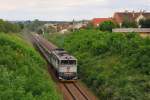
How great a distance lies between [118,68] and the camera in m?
38.4

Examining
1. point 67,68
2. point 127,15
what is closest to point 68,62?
point 67,68

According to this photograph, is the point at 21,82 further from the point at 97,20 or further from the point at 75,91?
the point at 97,20

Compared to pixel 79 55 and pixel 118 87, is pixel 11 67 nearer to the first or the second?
pixel 118 87

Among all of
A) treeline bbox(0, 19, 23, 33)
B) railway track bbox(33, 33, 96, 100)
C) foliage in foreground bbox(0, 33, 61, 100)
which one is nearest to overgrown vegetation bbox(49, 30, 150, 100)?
railway track bbox(33, 33, 96, 100)

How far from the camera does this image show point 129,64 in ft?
125

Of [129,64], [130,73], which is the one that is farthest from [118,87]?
[129,64]

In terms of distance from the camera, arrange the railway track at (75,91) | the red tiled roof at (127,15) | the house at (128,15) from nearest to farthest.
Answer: the railway track at (75,91) → the house at (128,15) → the red tiled roof at (127,15)

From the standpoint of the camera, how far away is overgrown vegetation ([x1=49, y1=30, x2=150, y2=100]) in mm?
30542

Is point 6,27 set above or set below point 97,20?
above

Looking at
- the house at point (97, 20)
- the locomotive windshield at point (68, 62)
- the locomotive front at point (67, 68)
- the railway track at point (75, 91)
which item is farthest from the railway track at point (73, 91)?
the house at point (97, 20)

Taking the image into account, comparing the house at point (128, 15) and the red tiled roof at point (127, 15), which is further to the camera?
the red tiled roof at point (127, 15)

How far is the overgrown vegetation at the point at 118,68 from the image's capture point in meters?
30.5

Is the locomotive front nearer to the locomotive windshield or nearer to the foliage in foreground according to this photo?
the locomotive windshield

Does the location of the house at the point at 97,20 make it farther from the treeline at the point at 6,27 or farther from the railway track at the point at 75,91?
the railway track at the point at 75,91
